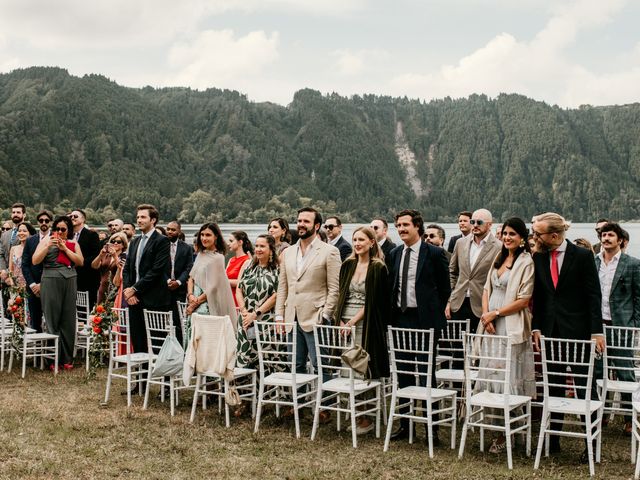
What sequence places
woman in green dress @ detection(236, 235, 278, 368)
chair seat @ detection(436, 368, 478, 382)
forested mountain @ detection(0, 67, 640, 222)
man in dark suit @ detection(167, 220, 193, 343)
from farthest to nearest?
forested mountain @ detection(0, 67, 640, 222), man in dark suit @ detection(167, 220, 193, 343), woman in green dress @ detection(236, 235, 278, 368), chair seat @ detection(436, 368, 478, 382)

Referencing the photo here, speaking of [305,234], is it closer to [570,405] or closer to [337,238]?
[337,238]

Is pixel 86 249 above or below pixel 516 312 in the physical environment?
above

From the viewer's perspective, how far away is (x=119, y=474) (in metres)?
5.55

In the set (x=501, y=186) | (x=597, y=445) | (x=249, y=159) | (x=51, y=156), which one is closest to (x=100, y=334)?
(x=597, y=445)

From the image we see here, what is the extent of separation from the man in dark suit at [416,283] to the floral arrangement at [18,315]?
227 inches

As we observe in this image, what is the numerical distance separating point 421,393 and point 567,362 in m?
1.31

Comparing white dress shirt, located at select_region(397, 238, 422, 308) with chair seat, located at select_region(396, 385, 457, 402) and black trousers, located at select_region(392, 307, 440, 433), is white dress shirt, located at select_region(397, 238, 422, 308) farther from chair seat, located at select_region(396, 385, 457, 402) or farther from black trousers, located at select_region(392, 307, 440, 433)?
chair seat, located at select_region(396, 385, 457, 402)

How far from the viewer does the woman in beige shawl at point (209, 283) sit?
761cm

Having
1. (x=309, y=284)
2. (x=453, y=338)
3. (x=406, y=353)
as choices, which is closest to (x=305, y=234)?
(x=309, y=284)

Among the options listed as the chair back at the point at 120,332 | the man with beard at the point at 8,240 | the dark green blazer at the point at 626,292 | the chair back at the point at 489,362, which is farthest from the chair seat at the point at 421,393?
the man with beard at the point at 8,240

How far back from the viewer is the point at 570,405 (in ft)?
18.4

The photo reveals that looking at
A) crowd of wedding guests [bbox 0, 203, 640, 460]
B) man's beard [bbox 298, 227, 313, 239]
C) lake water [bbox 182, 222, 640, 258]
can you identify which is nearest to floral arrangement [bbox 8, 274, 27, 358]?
crowd of wedding guests [bbox 0, 203, 640, 460]

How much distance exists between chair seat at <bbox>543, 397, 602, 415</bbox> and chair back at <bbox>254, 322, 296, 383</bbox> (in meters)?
2.35

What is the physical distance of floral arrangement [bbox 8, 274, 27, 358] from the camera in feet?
31.3
